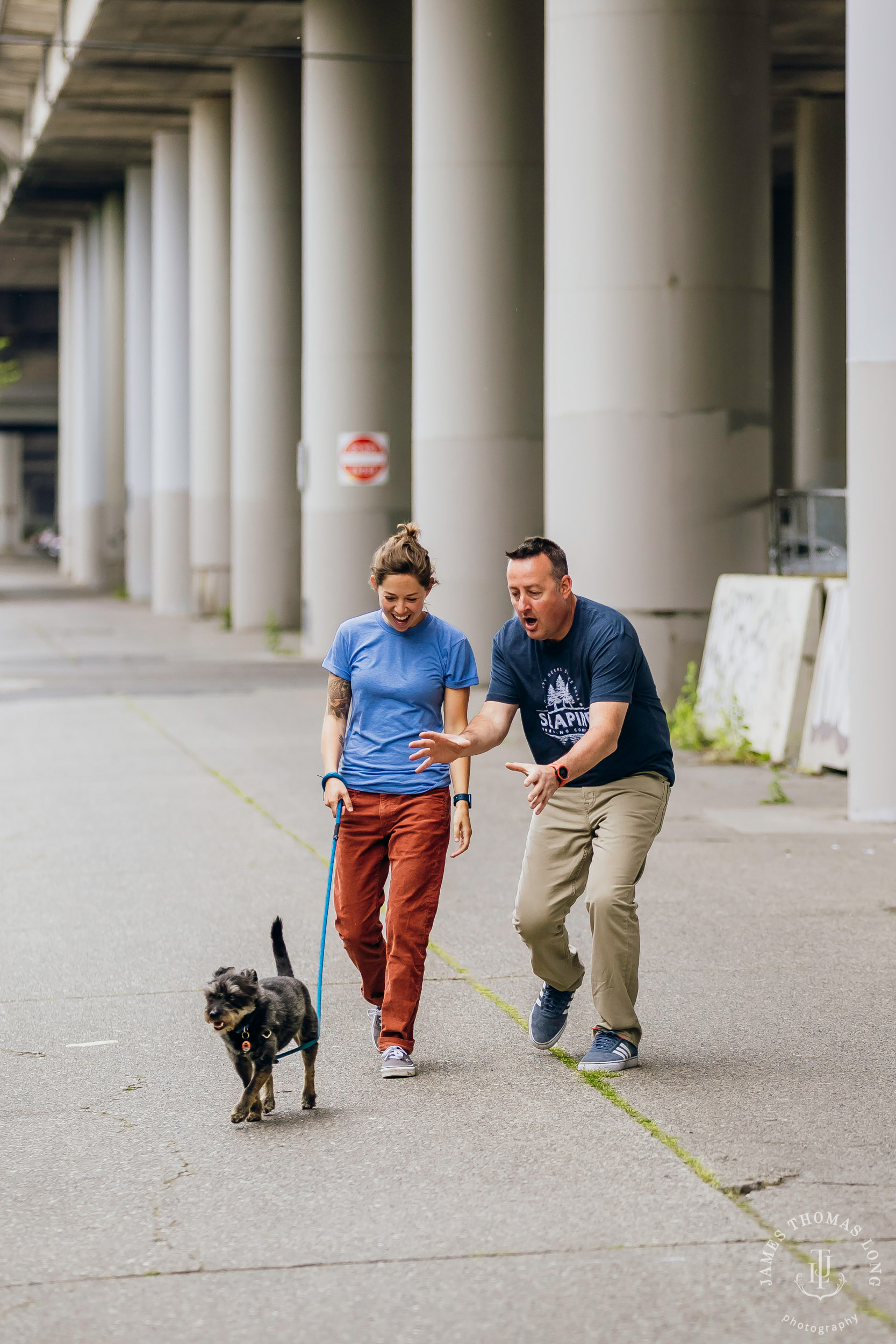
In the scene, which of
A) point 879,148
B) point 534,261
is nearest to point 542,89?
point 534,261

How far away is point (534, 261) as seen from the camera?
20.0 meters

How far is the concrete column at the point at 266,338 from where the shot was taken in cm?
2845

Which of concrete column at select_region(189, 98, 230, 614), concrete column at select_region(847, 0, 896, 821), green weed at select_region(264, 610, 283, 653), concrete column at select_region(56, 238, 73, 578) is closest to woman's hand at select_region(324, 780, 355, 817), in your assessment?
concrete column at select_region(847, 0, 896, 821)

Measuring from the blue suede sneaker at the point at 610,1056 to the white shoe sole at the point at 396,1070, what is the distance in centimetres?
57

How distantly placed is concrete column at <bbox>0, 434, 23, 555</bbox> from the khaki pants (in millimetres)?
96156

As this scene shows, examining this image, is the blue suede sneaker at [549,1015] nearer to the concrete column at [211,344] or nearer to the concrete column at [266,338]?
the concrete column at [266,338]

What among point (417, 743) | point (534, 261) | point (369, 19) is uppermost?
point (369, 19)

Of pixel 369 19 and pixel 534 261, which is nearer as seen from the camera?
pixel 534 261

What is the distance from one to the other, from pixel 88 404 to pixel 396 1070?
45.1m

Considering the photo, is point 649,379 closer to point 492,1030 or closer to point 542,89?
point 542,89

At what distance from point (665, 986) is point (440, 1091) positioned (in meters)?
1.58

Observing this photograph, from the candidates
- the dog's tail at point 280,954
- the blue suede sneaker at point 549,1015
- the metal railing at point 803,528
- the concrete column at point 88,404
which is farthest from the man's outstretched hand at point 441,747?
the concrete column at point 88,404

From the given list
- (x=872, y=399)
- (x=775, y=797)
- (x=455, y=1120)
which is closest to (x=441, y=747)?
(x=455, y=1120)

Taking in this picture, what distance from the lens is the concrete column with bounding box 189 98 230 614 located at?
3195 centimetres
